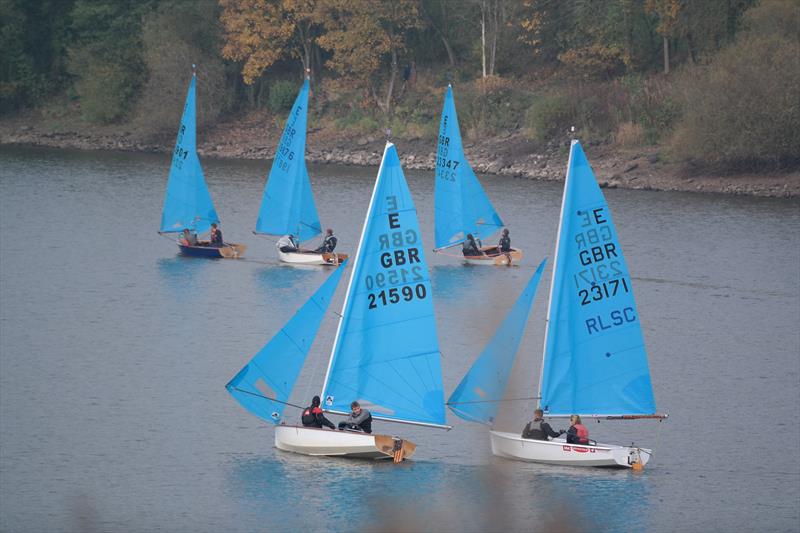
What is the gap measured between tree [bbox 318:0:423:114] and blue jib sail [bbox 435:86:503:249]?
45.7m

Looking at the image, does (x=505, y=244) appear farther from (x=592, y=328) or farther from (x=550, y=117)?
(x=550, y=117)

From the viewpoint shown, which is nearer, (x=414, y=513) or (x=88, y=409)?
(x=414, y=513)

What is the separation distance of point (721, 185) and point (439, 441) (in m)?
56.1

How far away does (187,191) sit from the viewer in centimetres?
6581

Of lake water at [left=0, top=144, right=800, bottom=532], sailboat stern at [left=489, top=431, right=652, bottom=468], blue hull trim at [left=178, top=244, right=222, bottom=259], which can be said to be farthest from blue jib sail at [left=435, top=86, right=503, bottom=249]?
sailboat stern at [left=489, top=431, right=652, bottom=468]

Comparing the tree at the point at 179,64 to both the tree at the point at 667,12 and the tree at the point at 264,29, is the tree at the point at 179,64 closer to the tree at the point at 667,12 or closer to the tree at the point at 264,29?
the tree at the point at 264,29

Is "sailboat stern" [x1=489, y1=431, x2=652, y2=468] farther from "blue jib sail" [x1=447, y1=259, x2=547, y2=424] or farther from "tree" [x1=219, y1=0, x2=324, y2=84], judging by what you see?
"tree" [x1=219, y1=0, x2=324, y2=84]

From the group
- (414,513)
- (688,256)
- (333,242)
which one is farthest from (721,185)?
(414,513)

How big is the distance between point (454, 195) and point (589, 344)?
30135 mm

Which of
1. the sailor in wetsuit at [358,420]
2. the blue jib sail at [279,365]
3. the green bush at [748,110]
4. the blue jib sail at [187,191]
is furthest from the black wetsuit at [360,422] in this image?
the green bush at [748,110]

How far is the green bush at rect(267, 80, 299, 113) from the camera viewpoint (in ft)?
380

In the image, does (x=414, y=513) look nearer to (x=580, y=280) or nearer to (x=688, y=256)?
(x=580, y=280)

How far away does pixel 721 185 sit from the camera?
8919 cm

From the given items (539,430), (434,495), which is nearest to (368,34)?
(539,430)
